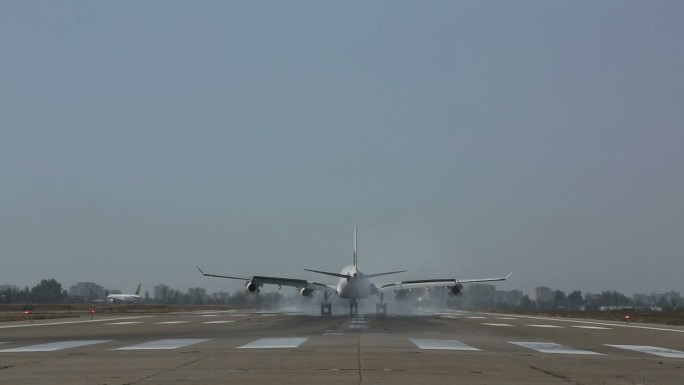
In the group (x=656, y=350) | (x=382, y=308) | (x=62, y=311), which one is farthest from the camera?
(x=62, y=311)

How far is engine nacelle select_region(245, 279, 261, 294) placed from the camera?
6738 cm

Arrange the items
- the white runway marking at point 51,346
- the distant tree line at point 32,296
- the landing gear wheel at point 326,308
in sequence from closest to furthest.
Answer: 1. the white runway marking at point 51,346
2. the landing gear wheel at point 326,308
3. the distant tree line at point 32,296

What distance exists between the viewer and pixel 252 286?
67.6 m

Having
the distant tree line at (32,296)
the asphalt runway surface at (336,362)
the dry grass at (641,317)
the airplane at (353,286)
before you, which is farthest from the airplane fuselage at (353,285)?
the distant tree line at (32,296)

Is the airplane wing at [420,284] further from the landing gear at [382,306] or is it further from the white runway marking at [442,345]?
the white runway marking at [442,345]

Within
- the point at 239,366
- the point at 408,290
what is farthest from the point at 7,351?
the point at 408,290

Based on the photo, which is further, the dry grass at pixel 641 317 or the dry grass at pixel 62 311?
the dry grass at pixel 62 311

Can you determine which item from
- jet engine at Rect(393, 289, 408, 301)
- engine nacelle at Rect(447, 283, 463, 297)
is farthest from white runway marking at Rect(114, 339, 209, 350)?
jet engine at Rect(393, 289, 408, 301)

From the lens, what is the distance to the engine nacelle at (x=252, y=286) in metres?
67.4

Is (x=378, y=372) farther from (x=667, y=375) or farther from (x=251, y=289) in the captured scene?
(x=251, y=289)

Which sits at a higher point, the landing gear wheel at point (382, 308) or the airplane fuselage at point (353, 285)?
the airplane fuselage at point (353, 285)

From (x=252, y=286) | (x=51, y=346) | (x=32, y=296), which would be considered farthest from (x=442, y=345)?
(x=32, y=296)

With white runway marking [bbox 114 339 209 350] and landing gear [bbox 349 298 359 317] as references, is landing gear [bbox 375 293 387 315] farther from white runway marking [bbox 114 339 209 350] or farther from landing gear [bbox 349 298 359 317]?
white runway marking [bbox 114 339 209 350]

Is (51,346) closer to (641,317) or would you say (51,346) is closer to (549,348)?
(549,348)
